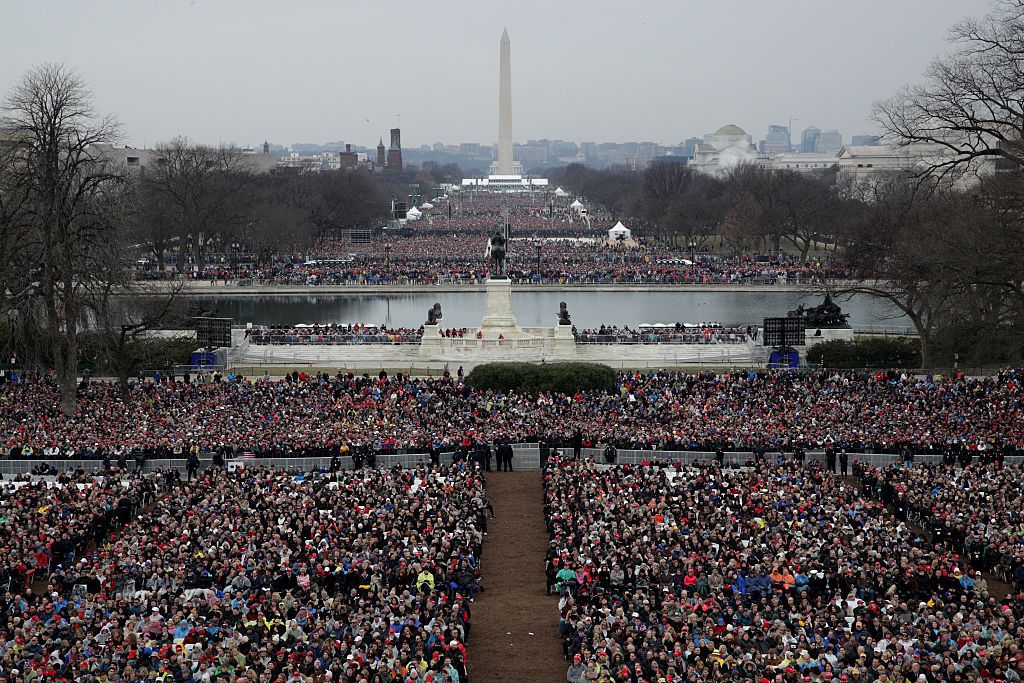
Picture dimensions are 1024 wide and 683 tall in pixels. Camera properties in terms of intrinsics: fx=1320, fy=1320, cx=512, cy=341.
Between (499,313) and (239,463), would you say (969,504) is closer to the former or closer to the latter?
(239,463)

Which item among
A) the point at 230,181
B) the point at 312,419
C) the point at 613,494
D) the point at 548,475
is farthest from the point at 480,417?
the point at 230,181

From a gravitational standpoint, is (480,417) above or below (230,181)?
below

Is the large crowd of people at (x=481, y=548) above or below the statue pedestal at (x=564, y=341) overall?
below

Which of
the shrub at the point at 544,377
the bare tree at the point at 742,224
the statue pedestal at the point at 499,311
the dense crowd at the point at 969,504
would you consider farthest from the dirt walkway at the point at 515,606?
the bare tree at the point at 742,224

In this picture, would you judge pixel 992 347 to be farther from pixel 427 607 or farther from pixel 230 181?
pixel 230 181

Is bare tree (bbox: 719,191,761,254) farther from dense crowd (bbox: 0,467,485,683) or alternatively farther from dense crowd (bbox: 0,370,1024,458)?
dense crowd (bbox: 0,467,485,683)

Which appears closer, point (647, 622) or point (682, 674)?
point (682, 674)

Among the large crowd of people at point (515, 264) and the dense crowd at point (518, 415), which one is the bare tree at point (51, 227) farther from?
the large crowd of people at point (515, 264)
